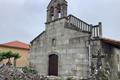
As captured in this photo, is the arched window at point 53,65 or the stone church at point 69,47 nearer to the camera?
the stone church at point 69,47

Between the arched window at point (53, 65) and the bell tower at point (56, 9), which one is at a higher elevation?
the bell tower at point (56, 9)

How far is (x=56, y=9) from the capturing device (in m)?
17.4

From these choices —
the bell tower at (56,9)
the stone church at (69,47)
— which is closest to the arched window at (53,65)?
the stone church at (69,47)

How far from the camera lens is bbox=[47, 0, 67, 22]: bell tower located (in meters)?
16.8

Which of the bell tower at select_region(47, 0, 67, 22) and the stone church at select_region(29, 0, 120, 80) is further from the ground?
the bell tower at select_region(47, 0, 67, 22)

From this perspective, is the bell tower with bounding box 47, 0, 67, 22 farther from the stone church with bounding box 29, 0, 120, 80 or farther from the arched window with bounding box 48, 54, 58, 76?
the arched window with bounding box 48, 54, 58, 76

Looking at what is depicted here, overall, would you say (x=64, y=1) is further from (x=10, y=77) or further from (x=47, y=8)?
(x=10, y=77)

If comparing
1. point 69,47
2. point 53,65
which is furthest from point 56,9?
point 53,65

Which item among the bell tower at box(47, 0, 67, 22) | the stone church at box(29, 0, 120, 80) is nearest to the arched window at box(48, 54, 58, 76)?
the stone church at box(29, 0, 120, 80)

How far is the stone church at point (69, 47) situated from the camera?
1430 centimetres

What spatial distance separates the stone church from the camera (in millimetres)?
14305

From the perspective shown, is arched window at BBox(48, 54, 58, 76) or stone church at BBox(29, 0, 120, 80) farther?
arched window at BBox(48, 54, 58, 76)

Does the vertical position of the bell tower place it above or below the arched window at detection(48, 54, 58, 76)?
above

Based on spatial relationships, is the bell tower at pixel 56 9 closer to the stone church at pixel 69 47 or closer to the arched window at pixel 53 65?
the stone church at pixel 69 47
